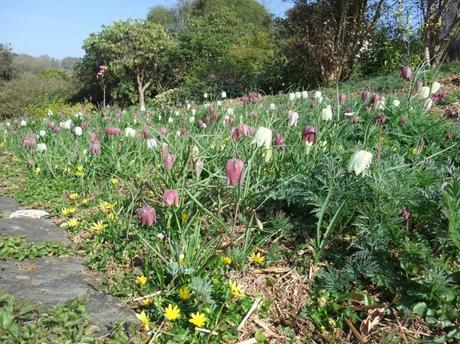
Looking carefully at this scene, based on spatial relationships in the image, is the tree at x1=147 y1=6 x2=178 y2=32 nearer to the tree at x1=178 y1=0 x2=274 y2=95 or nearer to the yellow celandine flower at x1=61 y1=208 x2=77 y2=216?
the tree at x1=178 y1=0 x2=274 y2=95

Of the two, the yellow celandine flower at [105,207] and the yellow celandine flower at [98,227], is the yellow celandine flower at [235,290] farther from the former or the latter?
the yellow celandine flower at [105,207]

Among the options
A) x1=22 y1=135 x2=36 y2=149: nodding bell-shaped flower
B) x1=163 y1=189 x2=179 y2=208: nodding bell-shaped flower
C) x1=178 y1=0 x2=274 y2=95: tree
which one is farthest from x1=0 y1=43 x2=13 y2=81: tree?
x1=163 y1=189 x2=179 y2=208: nodding bell-shaped flower

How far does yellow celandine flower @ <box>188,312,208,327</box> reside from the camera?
152 cm

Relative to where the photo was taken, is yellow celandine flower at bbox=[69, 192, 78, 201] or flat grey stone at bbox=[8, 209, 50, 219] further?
yellow celandine flower at bbox=[69, 192, 78, 201]

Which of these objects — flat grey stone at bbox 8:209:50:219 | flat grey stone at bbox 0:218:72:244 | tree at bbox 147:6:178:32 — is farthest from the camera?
tree at bbox 147:6:178:32

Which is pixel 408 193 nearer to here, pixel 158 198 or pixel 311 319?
pixel 311 319

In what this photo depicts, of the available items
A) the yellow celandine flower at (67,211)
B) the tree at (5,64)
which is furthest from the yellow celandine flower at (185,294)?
the tree at (5,64)

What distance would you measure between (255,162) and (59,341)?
1182 millimetres

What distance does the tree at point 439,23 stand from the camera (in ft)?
27.1

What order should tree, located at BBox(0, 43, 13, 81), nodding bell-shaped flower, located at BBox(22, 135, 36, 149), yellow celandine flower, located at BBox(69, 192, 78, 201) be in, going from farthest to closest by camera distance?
tree, located at BBox(0, 43, 13, 81) < nodding bell-shaped flower, located at BBox(22, 135, 36, 149) < yellow celandine flower, located at BBox(69, 192, 78, 201)

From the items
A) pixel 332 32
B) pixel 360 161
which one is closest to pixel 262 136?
pixel 360 161

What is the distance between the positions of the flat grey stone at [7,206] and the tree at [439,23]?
24.8 feet

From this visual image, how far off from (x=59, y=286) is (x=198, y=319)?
0.67 meters

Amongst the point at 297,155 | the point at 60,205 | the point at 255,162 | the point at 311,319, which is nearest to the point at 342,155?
the point at 297,155
